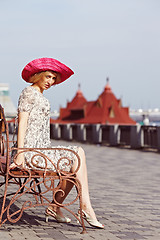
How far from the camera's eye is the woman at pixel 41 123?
206 inches

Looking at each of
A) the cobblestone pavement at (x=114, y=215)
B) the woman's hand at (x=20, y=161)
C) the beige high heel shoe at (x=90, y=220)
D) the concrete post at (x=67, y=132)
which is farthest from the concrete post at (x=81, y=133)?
the woman's hand at (x=20, y=161)

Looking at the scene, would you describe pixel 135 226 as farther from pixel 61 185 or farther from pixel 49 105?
pixel 49 105

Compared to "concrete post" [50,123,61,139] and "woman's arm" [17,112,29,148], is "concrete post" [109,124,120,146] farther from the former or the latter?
"woman's arm" [17,112,29,148]

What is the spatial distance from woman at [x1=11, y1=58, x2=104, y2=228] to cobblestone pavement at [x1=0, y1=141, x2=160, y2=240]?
0.80 ft

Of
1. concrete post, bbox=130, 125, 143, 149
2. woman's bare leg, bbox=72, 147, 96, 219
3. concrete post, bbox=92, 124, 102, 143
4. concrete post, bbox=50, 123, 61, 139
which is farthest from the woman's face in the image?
concrete post, bbox=50, 123, 61, 139

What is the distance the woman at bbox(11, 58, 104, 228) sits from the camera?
523 cm

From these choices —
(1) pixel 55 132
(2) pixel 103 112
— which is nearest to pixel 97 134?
(1) pixel 55 132

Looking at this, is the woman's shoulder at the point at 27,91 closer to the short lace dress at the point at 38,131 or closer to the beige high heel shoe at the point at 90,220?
the short lace dress at the point at 38,131

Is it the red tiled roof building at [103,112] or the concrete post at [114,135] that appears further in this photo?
the red tiled roof building at [103,112]

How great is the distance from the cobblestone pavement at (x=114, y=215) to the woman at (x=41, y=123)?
243mm

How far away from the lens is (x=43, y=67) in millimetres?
5516

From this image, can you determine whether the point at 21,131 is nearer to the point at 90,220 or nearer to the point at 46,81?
the point at 46,81

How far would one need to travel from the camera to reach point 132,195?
8336mm

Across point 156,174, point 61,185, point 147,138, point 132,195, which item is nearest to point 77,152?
point 61,185
